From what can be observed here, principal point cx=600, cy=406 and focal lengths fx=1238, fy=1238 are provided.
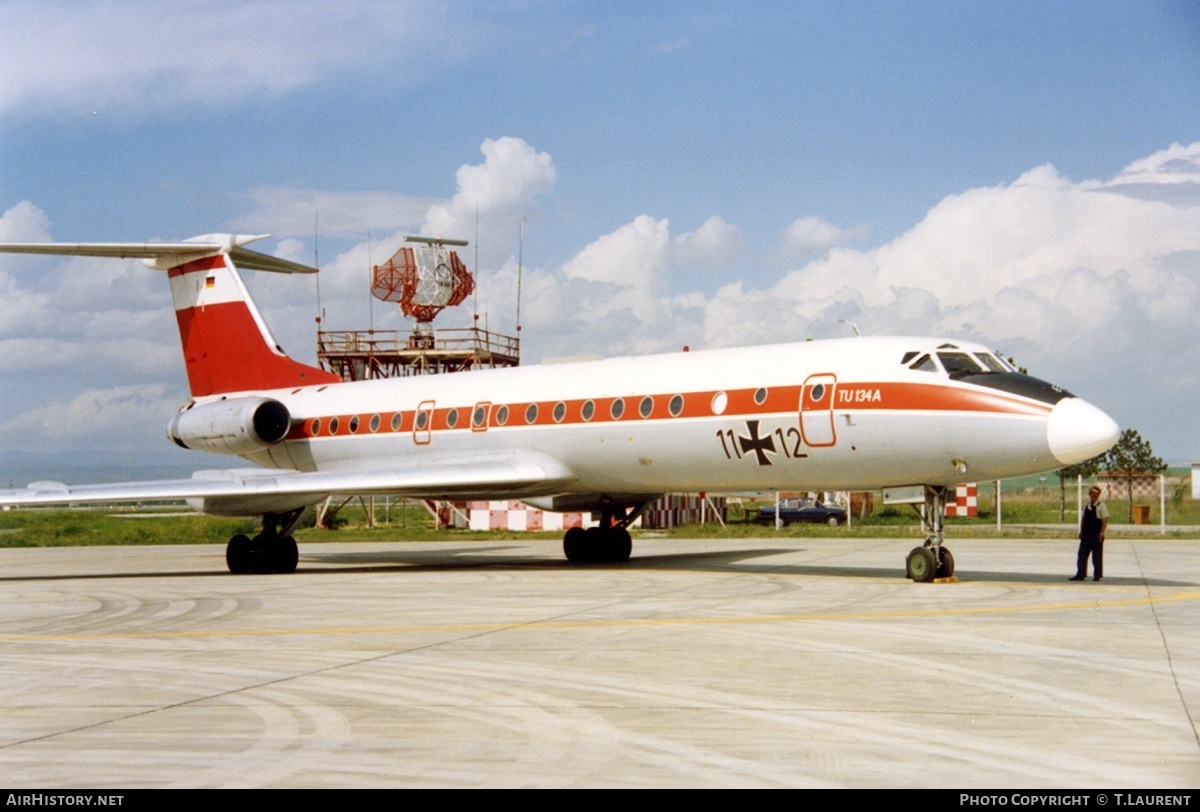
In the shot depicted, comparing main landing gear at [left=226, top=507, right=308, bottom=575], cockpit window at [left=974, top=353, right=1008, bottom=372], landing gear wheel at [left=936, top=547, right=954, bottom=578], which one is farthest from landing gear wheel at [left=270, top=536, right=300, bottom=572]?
cockpit window at [left=974, top=353, right=1008, bottom=372]

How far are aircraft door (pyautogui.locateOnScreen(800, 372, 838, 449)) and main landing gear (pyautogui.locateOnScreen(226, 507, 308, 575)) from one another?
934 centimetres

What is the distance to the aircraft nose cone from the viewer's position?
15383 millimetres

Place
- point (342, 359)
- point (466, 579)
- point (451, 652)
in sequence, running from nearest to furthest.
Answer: point (451, 652), point (466, 579), point (342, 359)

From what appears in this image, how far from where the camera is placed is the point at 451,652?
35.2ft

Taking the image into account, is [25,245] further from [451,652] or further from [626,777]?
[626,777]

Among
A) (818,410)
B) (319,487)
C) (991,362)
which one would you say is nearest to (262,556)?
(319,487)

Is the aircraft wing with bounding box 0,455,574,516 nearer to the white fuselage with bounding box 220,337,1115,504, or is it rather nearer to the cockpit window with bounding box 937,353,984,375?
the white fuselage with bounding box 220,337,1115,504

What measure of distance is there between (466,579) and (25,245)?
452 inches

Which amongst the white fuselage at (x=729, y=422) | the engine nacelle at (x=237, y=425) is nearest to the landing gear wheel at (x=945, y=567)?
the white fuselage at (x=729, y=422)

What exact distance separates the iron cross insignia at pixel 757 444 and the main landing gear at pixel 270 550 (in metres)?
8.36

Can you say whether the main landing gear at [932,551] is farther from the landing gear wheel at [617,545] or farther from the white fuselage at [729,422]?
the landing gear wheel at [617,545]

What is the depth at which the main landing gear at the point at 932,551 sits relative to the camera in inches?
664

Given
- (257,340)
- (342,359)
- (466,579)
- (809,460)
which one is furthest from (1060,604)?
(342,359)

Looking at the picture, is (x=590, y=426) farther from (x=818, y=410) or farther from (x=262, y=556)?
(x=262, y=556)
